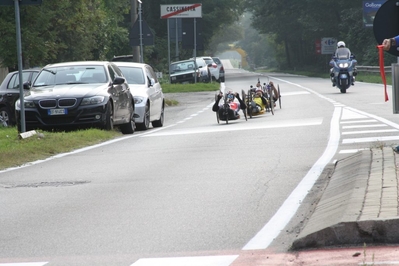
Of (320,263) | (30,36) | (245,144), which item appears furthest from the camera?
(30,36)

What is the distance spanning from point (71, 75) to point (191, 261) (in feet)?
50.7

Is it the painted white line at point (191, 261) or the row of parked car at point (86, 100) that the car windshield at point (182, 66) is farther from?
the painted white line at point (191, 261)

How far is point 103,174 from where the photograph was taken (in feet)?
43.8

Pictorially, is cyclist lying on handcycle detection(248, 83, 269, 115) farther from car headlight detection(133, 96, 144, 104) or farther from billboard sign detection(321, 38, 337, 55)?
billboard sign detection(321, 38, 337, 55)

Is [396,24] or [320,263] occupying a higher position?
[396,24]

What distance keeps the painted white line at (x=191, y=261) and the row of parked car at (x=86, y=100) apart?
45.4 feet

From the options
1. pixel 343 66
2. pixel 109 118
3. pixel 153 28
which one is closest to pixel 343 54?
pixel 343 66

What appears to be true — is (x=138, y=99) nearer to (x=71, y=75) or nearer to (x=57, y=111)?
(x=71, y=75)

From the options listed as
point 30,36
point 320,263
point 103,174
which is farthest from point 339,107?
point 320,263

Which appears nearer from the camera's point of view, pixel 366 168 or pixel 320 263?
pixel 320 263

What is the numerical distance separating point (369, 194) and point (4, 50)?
1049 inches

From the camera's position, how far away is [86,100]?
20750 millimetres

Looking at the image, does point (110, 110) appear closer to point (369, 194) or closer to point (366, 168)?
point (366, 168)

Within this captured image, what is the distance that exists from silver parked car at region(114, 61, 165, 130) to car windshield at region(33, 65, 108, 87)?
5.11ft
